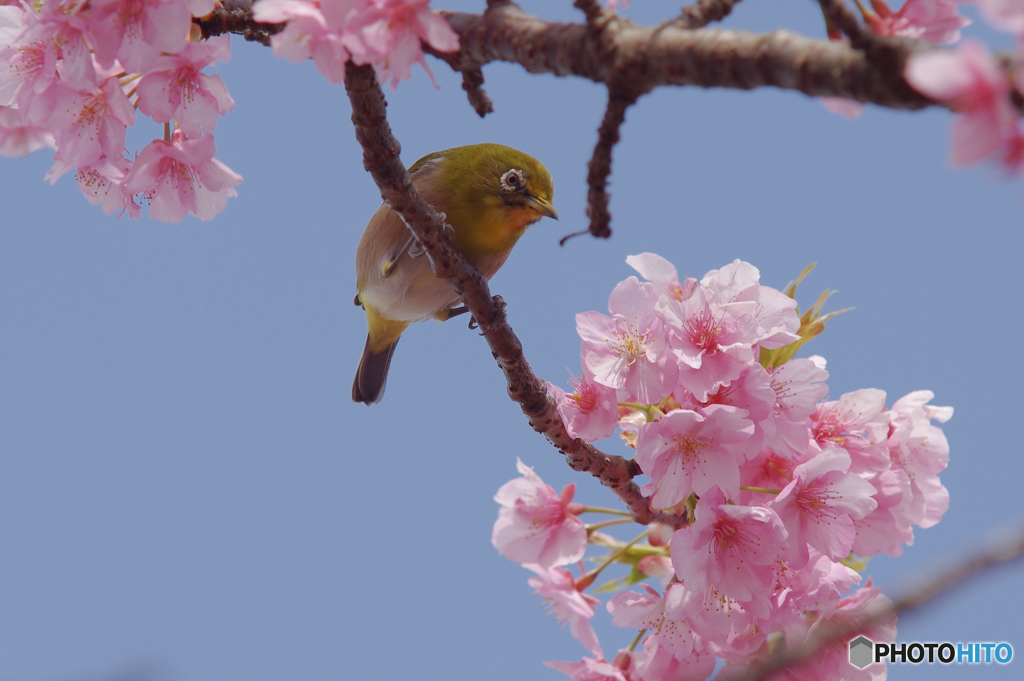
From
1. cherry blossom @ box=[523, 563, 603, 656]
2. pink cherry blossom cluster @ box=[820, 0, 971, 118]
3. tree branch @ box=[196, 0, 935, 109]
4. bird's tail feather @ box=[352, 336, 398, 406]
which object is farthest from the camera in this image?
bird's tail feather @ box=[352, 336, 398, 406]

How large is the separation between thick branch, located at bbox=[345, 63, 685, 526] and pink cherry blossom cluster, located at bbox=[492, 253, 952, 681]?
0.37 ft

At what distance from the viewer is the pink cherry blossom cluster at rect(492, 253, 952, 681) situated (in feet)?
7.32

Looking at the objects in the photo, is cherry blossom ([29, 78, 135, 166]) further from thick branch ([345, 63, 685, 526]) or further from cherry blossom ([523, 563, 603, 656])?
cherry blossom ([523, 563, 603, 656])

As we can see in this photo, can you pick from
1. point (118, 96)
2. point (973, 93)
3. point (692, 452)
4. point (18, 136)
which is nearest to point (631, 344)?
point (692, 452)

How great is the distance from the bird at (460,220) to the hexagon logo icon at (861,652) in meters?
2.35

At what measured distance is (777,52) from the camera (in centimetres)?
130

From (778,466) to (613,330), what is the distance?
71cm

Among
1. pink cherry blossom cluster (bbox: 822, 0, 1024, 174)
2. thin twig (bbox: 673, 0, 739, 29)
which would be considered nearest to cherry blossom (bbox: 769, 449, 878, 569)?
thin twig (bbox: 673, 0, 739, 29)

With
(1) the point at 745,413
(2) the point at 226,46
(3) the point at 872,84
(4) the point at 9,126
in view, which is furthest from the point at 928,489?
(4) the point at 9,126

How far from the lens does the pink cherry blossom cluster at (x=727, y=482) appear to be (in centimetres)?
223

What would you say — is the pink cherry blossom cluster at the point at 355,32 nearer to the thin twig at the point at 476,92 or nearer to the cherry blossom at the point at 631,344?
the thin twig at the point at 476,92

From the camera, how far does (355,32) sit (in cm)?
154

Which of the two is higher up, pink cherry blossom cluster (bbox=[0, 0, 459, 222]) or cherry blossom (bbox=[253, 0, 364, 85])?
pink cherry blossom cluster (bbox=[0, 0, 459, 222])

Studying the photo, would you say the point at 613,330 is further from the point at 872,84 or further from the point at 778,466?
the point at 872,84
